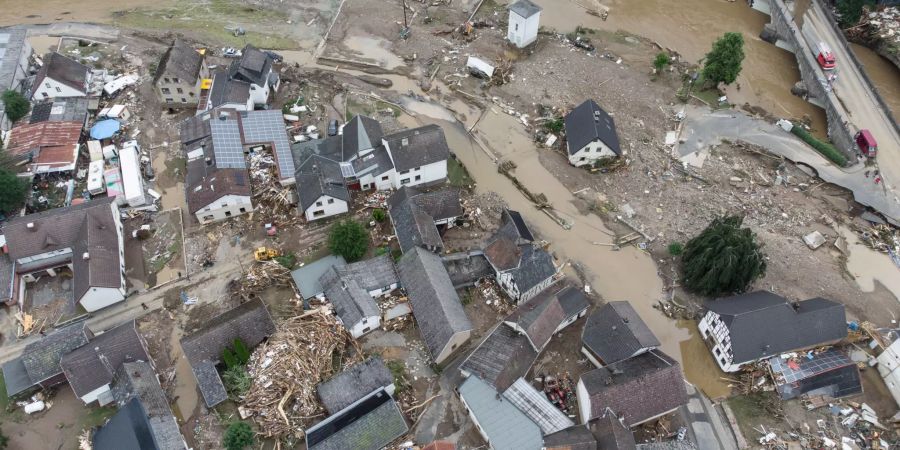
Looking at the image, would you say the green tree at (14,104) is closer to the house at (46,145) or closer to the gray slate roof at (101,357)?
the house at (46,145)

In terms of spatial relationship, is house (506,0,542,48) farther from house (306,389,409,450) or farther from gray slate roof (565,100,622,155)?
house (306,389,409,450)

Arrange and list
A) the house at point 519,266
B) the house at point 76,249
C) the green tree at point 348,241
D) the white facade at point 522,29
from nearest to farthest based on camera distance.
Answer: the house at point 76,249
the house at point 519,266
the green tree at point 348,241
the white facade at point 522,29

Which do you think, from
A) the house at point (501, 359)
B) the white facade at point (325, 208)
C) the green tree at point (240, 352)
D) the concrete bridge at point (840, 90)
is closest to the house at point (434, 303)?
the house at point (501, 359)

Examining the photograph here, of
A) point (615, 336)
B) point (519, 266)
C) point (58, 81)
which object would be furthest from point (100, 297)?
point (615, 336)

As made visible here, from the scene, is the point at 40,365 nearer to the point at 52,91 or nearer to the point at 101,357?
the point at 101,357

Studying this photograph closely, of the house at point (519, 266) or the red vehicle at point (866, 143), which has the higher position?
the red vehicle at point (866, 143)

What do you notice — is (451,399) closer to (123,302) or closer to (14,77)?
(123,302)
